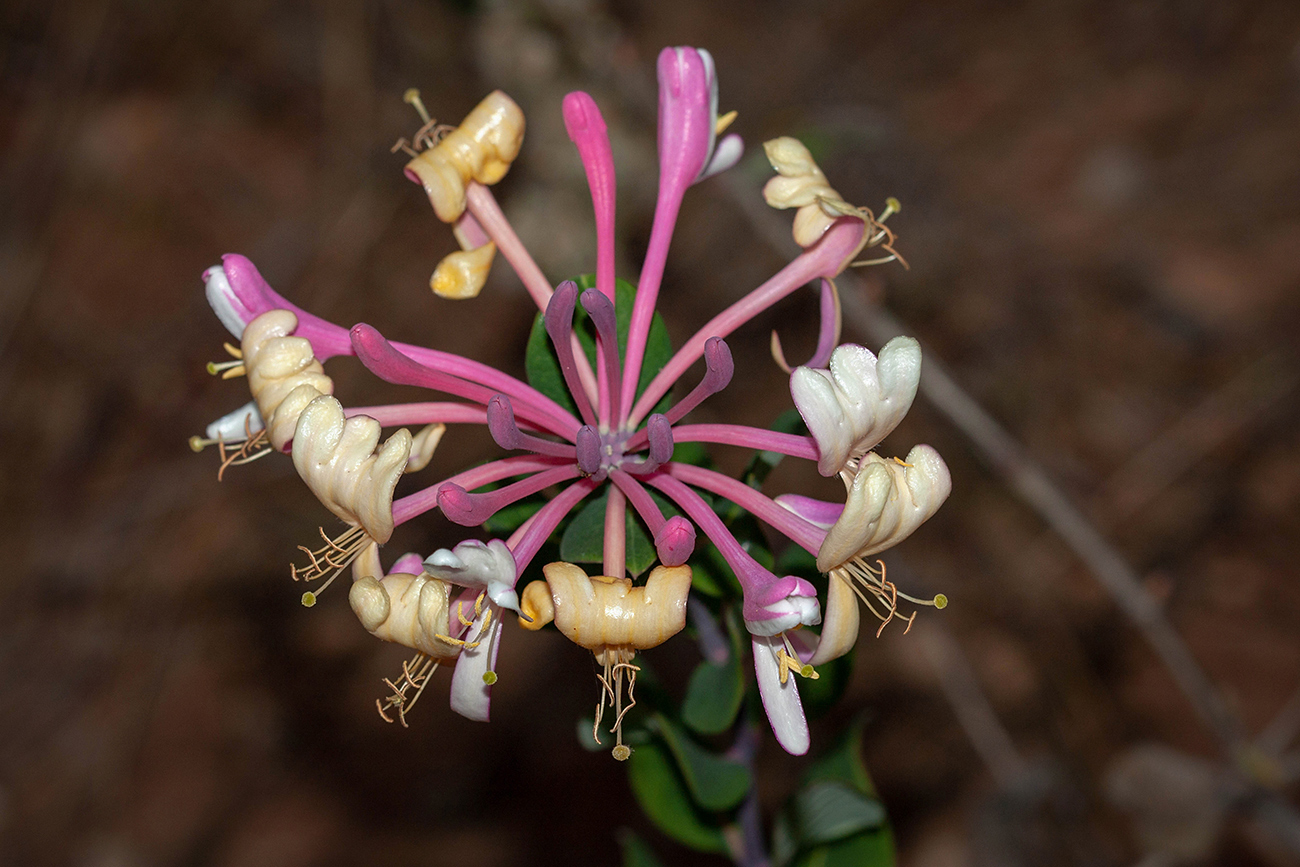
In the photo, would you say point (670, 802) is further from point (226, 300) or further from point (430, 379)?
point (226, 300)

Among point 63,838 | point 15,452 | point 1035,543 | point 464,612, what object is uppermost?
point 15,452

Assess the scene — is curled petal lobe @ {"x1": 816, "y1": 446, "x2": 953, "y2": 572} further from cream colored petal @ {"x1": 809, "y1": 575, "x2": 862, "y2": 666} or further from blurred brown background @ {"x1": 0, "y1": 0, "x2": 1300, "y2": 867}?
blurred brown background @ {"x1": 0, "y1": 0, "x2": 1300, "y2": 867}

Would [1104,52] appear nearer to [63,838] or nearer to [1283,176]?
[1283,176]

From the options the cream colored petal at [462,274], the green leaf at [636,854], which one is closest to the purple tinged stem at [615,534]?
the cream colored petal at [462,274]

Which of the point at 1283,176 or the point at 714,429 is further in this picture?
the point at 1283,176

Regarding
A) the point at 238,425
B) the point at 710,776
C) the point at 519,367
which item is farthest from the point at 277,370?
the point at 519,367

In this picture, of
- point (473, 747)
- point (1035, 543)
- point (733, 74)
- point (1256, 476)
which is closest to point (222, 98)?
point (733, 74)

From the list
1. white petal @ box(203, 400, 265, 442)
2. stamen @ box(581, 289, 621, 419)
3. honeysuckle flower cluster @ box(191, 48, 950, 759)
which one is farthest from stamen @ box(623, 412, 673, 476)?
white petal @ box(203, 400, 265, 442)
